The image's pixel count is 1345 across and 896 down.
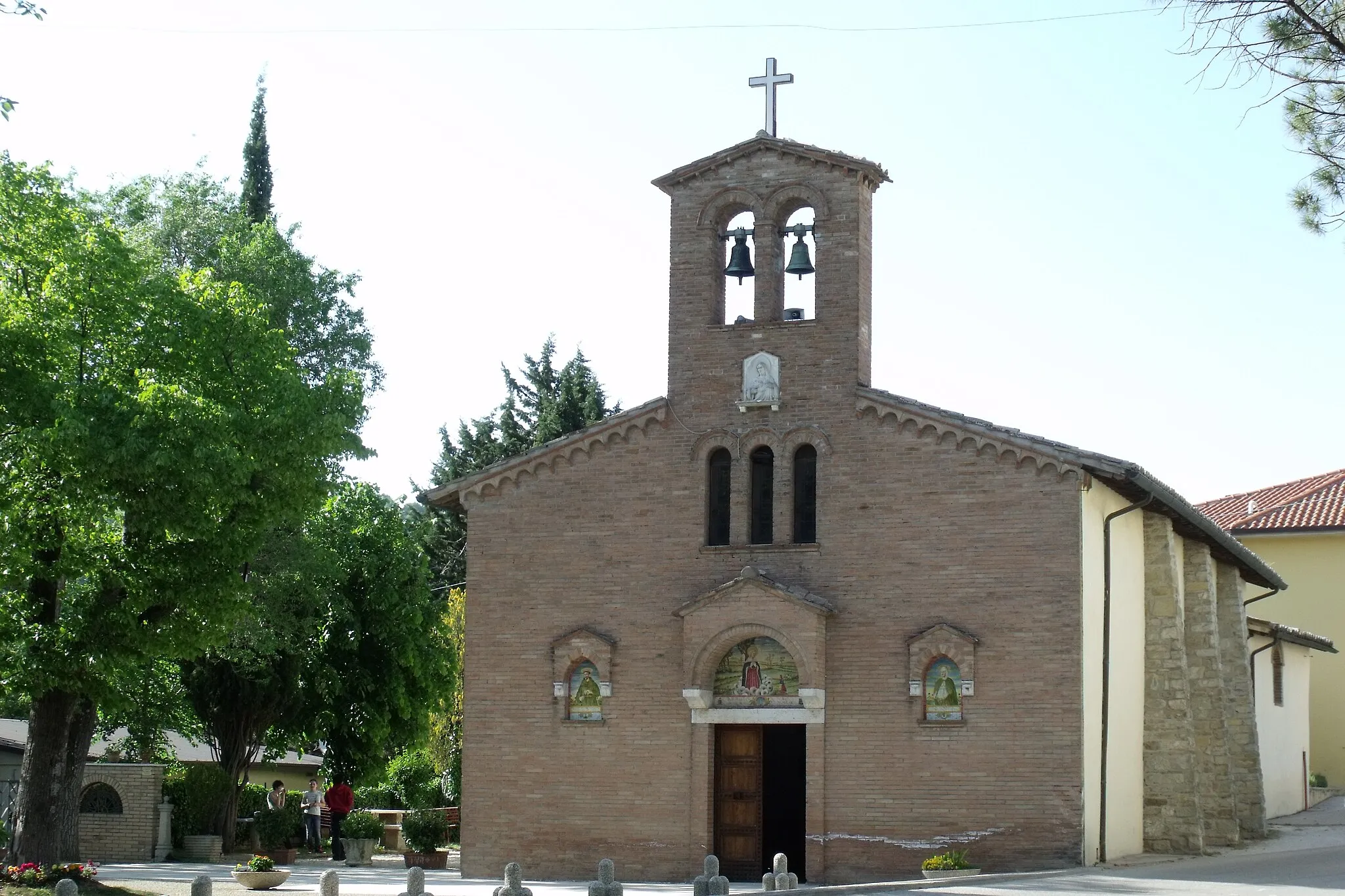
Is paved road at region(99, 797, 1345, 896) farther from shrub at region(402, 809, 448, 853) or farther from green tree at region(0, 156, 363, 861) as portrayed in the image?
green tree at region(0, 156, 363, 861)

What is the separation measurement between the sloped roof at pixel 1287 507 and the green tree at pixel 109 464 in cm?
2747

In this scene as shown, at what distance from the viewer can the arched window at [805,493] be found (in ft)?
74.4

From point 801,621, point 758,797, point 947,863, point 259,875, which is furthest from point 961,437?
point 259,875

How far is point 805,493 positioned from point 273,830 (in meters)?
13.0

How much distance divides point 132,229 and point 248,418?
12.5m

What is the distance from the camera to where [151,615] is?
67.7 feet

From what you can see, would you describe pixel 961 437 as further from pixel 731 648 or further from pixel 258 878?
pixel 258 878

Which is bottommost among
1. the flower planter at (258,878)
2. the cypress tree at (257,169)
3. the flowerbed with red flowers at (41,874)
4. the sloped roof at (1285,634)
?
the flower planter at (258,878)

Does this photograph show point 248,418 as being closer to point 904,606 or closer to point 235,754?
point 904,606

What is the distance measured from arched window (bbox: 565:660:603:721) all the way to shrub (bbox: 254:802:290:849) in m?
9.17

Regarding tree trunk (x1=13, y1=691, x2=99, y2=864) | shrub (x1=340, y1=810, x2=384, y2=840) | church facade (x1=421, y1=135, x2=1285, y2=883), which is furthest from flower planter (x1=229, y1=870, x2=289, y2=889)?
shrub (x1=340, y1=810, x2=384, y2=840)

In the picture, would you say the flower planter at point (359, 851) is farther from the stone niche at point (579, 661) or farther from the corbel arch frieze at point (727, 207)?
the corbel arch frieze at point (727, 207)

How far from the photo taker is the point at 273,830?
29.4 m

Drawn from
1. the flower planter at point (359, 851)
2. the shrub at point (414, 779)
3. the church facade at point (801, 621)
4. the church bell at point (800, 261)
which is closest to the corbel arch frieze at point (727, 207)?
the church facade at point (801, 621)
